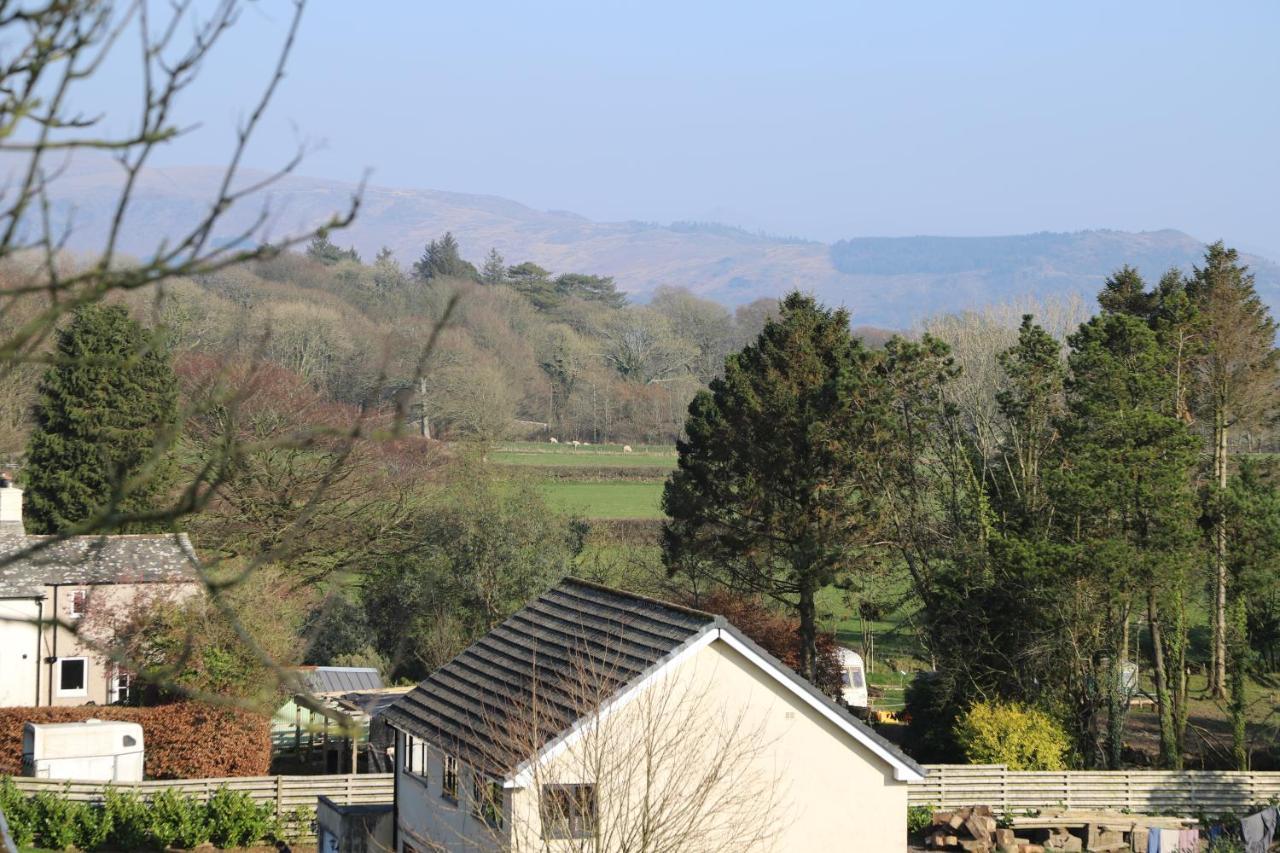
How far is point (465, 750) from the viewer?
59.0ft

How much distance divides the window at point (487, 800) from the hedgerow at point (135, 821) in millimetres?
9248

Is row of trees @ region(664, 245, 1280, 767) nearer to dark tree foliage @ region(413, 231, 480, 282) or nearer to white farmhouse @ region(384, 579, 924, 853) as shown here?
white farmhouse @ region(384, 579, 924, 853)

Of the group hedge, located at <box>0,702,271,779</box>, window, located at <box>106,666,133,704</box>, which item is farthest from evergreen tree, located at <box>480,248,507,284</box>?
hedge, located at <box>0,702,271,779</box>

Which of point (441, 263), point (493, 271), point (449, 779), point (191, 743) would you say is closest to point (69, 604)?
point (191, 743)

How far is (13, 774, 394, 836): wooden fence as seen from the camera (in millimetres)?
24688

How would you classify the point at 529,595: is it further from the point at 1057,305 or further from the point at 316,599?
the point at 1057,305

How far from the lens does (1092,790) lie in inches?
1052

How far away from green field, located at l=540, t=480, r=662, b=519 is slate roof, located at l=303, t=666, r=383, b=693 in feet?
65.4

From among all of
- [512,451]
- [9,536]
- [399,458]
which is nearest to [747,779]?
[9,536]

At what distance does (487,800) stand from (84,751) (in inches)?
507

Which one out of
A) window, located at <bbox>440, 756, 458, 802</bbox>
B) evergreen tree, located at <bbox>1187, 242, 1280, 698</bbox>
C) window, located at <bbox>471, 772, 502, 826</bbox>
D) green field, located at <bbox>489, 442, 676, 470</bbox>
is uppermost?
evergreen tree, located at <bbox>1187, 242, 1280, 698</bbox>

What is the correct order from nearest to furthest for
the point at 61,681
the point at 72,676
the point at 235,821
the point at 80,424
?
the point at 235,821, the point at 61,681, the point at 72,676, the point at 80,424

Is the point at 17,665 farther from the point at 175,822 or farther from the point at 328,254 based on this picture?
the point at 328,254

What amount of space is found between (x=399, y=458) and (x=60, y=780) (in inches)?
883
